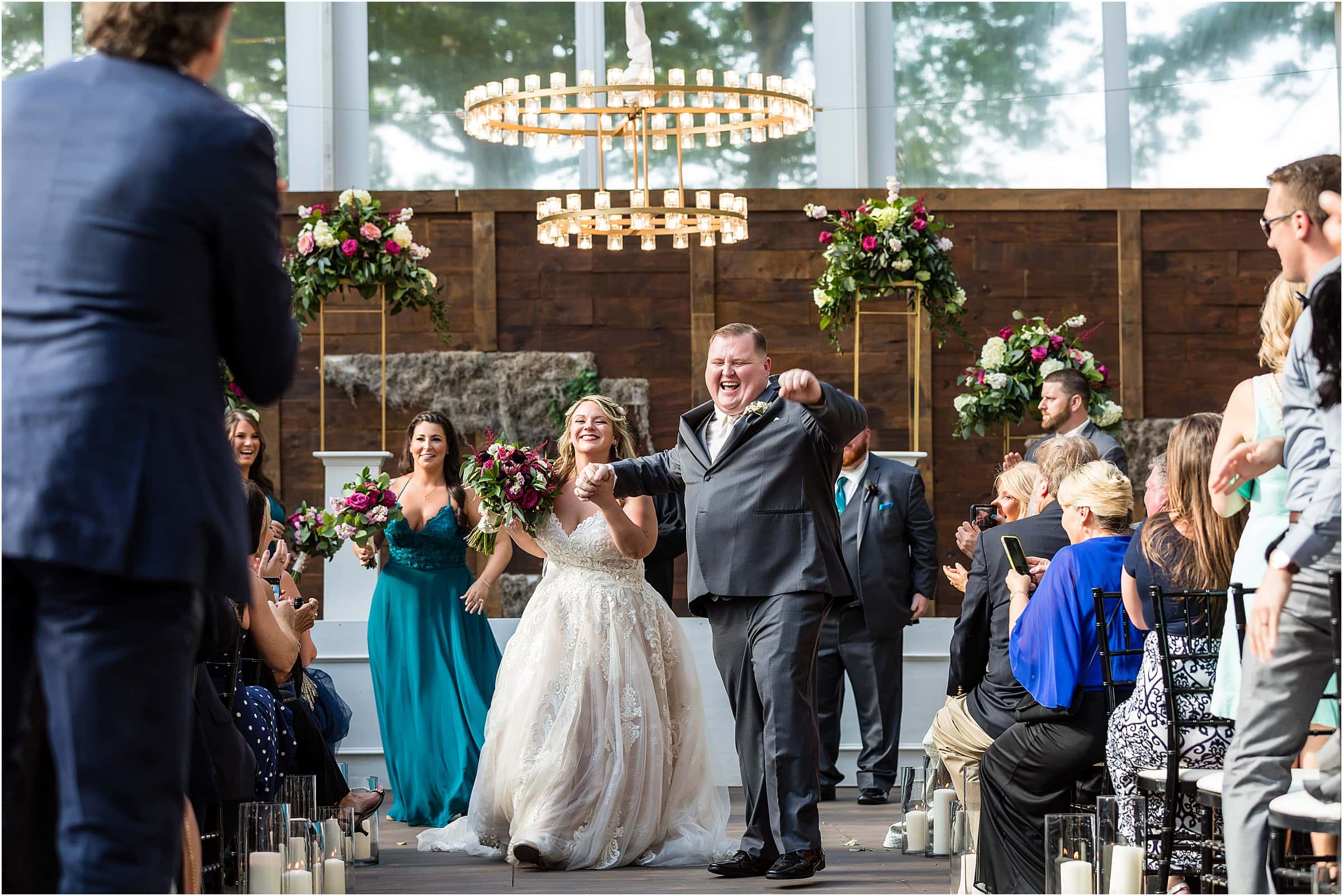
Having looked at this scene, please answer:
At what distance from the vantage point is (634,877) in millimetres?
4566

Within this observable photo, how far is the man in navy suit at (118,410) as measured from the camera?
180 centimetres

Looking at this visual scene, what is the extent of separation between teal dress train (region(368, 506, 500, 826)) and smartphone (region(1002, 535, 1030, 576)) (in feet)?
8.88

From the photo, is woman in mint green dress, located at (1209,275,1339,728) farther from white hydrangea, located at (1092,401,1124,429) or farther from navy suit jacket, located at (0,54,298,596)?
white hydrangea, located at (1092,401,1124,429)

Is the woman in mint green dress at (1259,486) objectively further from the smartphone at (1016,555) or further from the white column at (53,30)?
the white column at (53,30)

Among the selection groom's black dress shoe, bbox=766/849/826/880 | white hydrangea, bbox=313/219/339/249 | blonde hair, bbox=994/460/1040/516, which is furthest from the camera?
white hydrangea, bbox=313/219/339/249

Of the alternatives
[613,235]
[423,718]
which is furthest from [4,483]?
[613,235]

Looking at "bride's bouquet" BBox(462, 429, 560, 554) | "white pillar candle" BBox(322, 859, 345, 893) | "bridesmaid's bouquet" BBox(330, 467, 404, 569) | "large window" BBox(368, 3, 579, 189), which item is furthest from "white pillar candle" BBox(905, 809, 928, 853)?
"large window" BBox(368, 3, 579, 189)

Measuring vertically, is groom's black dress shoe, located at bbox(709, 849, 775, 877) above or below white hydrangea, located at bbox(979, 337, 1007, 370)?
below

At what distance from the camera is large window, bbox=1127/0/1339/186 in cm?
985

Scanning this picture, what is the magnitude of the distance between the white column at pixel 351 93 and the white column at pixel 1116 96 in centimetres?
515

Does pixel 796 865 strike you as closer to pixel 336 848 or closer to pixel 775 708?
pixel 775 708

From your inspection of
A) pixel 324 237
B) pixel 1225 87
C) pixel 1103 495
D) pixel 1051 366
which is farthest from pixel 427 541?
pixel 1225 87

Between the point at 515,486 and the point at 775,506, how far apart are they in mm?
1066

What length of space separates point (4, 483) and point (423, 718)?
14.1ft
